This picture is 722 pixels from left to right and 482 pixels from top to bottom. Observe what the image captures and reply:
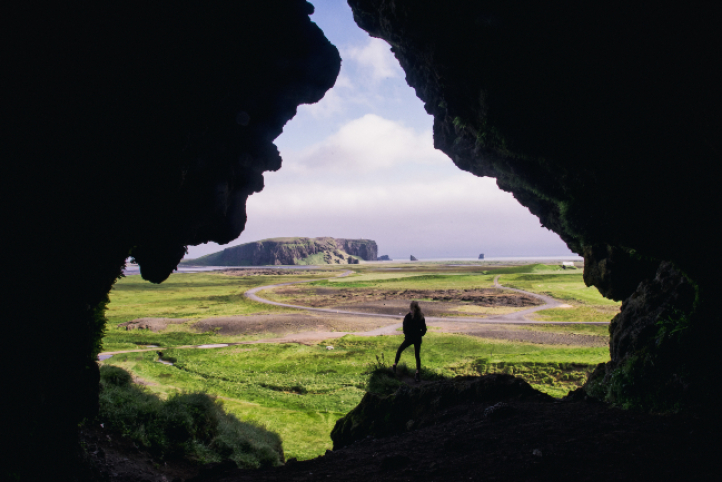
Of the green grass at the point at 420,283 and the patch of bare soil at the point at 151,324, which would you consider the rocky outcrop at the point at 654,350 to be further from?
the green grass at the point at 420,283

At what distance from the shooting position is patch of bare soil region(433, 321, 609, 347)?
20.0 meters

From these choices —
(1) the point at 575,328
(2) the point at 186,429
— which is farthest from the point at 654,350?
(1) the point at 575,328

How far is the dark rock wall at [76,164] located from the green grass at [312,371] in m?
5.99

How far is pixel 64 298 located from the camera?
492 centimetres

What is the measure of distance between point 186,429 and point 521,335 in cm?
2124

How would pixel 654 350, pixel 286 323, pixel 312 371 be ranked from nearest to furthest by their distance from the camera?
pixel 654 350
pixel 312 371
pixel 286 323

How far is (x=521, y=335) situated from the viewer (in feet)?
72.2

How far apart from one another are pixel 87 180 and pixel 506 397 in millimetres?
9445

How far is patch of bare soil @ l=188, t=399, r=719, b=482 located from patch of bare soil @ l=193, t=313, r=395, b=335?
2034cm

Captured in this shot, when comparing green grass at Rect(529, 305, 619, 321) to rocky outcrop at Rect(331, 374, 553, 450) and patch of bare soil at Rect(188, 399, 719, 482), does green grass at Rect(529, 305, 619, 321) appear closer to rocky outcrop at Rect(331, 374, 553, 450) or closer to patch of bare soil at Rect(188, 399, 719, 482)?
rocky outcrop at Rect(331, 374, 553, 450)

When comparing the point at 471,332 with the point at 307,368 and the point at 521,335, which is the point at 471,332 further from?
the point at 307,368

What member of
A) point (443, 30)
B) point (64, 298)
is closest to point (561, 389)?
point (443, 30)

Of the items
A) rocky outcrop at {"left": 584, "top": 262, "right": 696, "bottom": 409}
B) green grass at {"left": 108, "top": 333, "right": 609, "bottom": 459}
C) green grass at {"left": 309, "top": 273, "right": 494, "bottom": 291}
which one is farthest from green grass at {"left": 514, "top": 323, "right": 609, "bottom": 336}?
green grass at {"left": 309, "top": 273, "right": 494, "bottom": 291}

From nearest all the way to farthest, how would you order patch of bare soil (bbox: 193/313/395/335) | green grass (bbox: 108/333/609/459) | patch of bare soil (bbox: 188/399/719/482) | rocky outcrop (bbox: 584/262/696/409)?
patch of bare soil (bbox: 188/399/719/482) → rocky outcrop (bbox: 584/262/696/409) → green grass (bbox: 108/333/609/459) → patch of bare soil (bbox: 193/313/395/335)
